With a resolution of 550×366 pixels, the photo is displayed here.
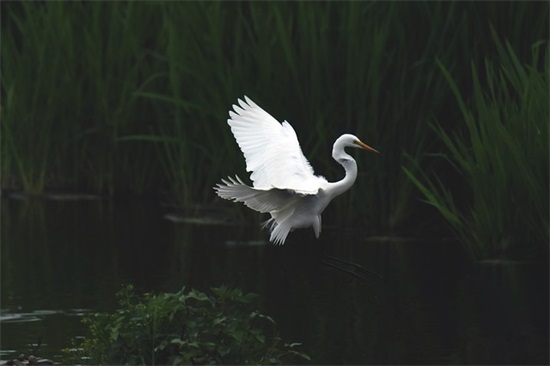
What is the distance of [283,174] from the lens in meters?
9.57

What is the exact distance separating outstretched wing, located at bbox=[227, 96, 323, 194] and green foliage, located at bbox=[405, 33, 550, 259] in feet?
8.97

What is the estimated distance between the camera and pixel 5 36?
17.5 m

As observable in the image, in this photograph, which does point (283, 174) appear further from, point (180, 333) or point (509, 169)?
point (509, 169)

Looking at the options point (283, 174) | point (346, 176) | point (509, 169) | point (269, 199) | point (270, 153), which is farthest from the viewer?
point (509, 169)

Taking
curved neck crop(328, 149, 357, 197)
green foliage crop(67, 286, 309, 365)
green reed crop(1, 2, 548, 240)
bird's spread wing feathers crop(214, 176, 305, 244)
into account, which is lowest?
green foliage crop(67, 286, 309, 365)

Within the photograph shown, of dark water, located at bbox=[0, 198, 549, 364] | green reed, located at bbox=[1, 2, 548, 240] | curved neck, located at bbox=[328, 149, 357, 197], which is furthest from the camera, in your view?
green reed, located at bbox=[1, 2, 548, 240]

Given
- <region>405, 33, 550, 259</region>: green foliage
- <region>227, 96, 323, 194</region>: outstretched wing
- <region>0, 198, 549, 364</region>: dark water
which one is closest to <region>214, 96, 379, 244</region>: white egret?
<region>227, 96, 323, 194</region>: outstretched wing

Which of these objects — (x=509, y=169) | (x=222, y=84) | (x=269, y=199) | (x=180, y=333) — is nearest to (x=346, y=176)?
(x=269, y=199)

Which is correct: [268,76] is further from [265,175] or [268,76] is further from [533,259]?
[265,175]

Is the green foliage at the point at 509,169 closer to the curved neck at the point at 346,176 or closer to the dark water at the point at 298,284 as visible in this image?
the dark water at the point at 298,284

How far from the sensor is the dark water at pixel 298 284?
34.0 ft

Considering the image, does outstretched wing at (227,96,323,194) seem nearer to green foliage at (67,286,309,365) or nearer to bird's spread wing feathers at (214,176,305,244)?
bird's spread wing feathers at (214,176,305,244)

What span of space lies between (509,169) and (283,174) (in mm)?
3368

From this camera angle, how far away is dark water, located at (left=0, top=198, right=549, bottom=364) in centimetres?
1038
